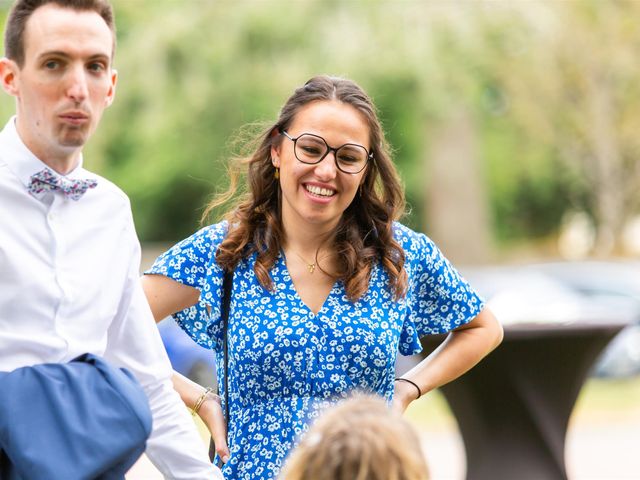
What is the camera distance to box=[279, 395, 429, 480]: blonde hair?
2.50m

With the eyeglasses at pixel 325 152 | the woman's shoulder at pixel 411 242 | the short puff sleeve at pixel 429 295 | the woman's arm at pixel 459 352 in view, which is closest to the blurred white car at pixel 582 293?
the woman's arm at pixel 459 352

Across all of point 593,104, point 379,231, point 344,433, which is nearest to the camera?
point 344,433

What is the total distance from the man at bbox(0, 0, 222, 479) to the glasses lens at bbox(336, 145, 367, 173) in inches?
37.4

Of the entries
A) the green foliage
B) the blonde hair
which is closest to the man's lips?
the blonde hair

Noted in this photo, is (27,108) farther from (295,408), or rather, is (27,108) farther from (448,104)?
(448,104)

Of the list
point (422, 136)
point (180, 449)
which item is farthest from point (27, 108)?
point (422, 136)

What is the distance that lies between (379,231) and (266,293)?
448 mm

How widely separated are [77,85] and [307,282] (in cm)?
125

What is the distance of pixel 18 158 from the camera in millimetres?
2678

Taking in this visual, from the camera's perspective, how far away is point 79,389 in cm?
263

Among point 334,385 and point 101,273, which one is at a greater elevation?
point 101,273

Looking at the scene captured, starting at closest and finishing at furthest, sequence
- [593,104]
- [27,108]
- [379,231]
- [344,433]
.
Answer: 1. [344,433]
2. [27,108]
3. [379,231]
4. [593,104]

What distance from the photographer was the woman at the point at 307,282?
3617 millimetres

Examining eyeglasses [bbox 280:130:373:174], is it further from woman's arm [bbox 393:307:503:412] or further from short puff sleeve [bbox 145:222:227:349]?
woman's arm [bbox 393:307:503:412]
